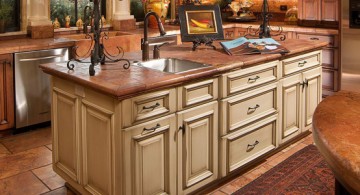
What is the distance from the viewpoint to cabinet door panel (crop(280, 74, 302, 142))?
3658mm

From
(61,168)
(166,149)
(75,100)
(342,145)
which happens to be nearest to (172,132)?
(166,149)

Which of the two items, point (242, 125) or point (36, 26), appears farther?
point (36, 26)

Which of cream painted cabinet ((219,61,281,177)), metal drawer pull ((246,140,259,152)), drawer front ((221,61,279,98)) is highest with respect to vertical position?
drawer front ((221,61,279,98))

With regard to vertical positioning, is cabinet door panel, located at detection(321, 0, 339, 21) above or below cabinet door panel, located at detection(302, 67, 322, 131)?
above

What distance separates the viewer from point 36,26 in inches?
192

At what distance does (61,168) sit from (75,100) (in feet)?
1.93

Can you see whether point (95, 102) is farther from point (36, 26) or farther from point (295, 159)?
point (36, 26)

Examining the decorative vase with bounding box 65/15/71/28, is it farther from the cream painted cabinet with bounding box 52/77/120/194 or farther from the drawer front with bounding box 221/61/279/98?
the drawer front with bounding box 221/61/279/98

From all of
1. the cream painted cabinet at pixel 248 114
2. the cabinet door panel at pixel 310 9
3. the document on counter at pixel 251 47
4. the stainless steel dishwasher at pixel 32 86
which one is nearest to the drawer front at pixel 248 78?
the cream painted cabinet at pixel 248 114

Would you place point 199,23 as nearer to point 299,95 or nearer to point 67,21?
point 299,95

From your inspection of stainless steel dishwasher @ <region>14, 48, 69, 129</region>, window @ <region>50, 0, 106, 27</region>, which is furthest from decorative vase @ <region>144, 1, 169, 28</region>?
stainless steel dishwasher @ <region>14, 48, 69, 129</region>

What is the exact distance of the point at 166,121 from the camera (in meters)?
2.59

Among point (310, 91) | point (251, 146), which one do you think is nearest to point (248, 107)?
point (251, 146)

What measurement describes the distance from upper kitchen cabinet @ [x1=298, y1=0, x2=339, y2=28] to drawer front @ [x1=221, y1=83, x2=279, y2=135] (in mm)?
2560
